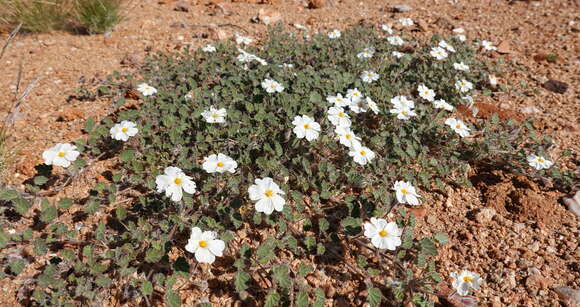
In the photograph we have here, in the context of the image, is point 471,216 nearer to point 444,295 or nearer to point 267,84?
point 444,295

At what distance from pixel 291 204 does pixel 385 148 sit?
996mm

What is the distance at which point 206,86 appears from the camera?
3.93 m

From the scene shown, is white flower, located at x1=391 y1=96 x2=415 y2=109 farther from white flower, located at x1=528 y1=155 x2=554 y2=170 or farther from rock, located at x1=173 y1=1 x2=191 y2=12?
rock, located at x1=173 y1=1 x2=191 y2=12

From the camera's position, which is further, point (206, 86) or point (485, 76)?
point (485, 76)

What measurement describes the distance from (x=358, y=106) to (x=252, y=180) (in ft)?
4.30

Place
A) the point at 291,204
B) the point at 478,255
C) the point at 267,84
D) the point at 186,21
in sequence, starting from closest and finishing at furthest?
1. the point at 478,255
2. the point at 291,204
3. the point at 267,84
4. the point at 186,21

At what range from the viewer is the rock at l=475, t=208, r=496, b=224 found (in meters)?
2.94

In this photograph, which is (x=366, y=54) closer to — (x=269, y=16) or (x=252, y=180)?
(x=269, y=16)

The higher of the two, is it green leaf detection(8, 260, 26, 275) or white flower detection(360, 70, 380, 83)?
white flower detection(360, 70, 380, 83)

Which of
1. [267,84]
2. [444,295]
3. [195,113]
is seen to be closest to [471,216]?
[444,295]

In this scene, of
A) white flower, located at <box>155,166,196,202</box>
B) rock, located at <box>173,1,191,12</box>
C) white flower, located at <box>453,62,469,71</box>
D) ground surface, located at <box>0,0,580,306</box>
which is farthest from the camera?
rock, located at <box>173,1,191,12</box>

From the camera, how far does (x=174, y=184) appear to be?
2521mm

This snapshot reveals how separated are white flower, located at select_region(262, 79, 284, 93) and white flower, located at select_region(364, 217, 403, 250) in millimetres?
1639

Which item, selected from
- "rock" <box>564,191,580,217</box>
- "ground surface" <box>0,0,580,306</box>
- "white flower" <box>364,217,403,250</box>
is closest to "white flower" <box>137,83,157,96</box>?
"ground surface" <box>0,0,580,306</box>
